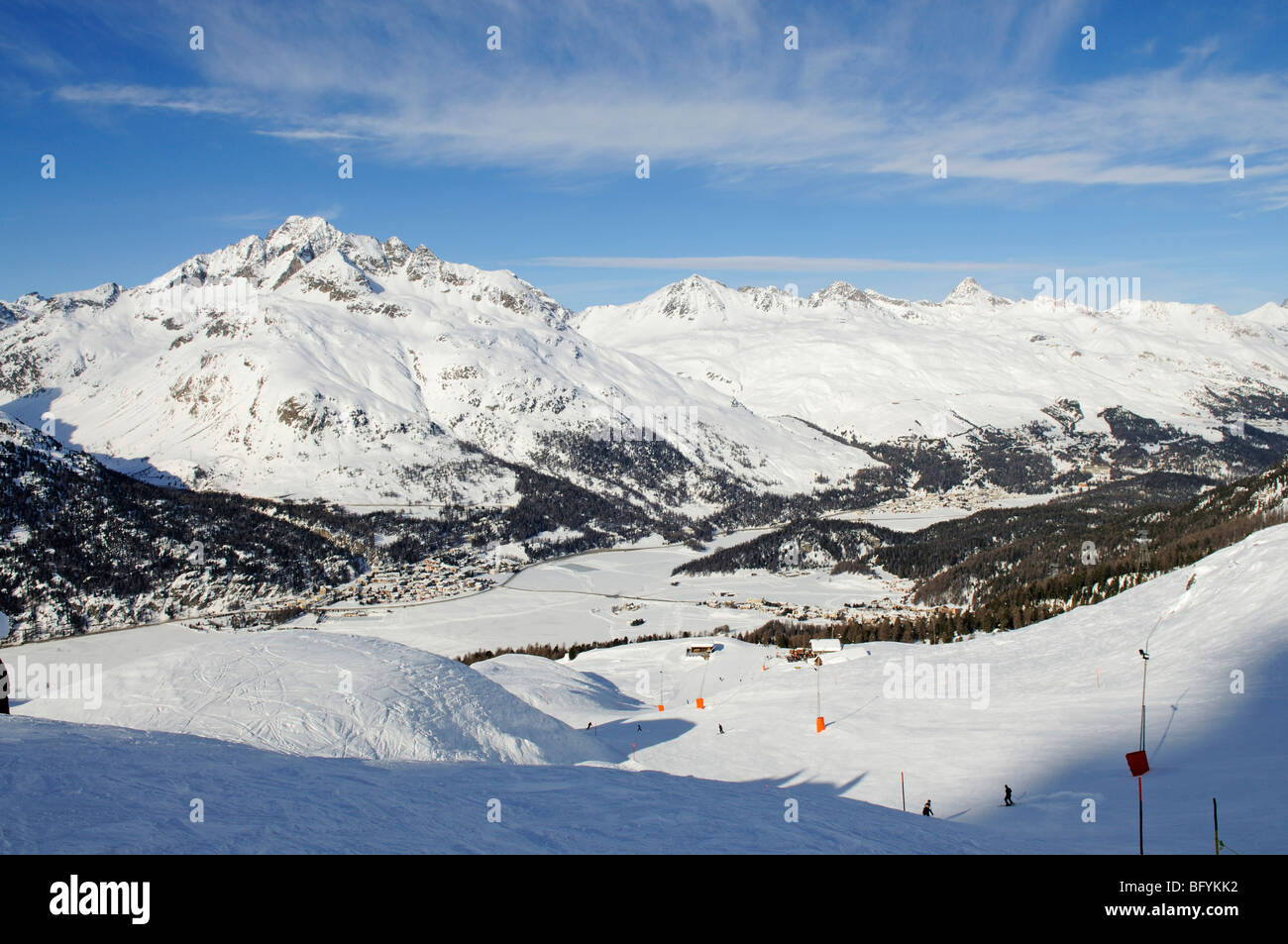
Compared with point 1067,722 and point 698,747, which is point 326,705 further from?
point 1067,722

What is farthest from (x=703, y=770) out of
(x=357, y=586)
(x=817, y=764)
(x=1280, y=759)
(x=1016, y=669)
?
(x=357, y=586)

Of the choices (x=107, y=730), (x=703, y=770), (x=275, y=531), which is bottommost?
(x=703, y=770)

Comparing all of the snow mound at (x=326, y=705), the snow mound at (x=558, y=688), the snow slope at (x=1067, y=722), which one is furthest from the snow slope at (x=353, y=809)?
the snow mound at (x=558, y=688)

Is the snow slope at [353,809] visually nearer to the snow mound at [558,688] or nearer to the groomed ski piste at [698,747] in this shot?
the groomed ski piste at [698,747]
